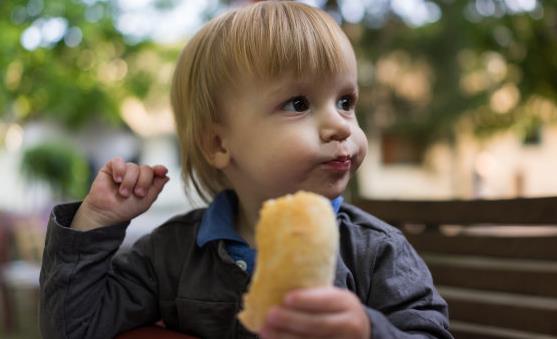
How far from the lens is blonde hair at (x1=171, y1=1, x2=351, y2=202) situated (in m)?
0.95

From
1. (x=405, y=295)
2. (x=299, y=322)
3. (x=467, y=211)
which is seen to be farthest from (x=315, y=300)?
(x=467, y=211)

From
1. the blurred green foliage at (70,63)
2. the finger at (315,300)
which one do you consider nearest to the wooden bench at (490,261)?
the finger at (315,300)

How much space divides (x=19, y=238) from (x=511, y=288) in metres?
4.61

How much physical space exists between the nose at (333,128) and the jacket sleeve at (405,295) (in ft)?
0.67

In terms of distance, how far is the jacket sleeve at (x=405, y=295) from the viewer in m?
0.86

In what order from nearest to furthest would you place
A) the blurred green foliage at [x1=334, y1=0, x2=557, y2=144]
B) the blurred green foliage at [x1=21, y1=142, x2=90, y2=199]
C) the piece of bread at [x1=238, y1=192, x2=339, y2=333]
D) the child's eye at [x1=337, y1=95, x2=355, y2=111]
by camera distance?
the piece of bread at [x1=238, y1=192, x2=339, y2=333] < the child's eye at [x1=337, y1=95, x2=355, y2=111] < the blurred green foliage at [x1=21, y1=142, x2=90, y2=199] < the blurred green foliage at [x1=334, y1=0, x2=557, y2=144]

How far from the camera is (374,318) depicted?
2.35 ft

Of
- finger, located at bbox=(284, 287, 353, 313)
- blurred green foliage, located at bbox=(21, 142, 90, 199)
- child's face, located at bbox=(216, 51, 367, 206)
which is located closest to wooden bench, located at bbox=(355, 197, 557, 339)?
child's face, located at bbox=(216, 51, 367, 206)

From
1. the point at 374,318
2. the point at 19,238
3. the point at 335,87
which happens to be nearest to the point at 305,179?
the point at 335,87

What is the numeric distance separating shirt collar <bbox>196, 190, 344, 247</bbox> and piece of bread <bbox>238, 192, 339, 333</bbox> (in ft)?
1.38

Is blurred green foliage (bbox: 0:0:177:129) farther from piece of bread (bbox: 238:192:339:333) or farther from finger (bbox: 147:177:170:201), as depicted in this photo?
piece of bread (bbox: 238:192:339:333)

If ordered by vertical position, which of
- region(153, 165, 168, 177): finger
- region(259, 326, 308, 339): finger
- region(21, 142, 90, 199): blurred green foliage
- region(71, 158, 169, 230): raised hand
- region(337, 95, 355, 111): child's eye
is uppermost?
region(337, 95, 355, 111): child's eye

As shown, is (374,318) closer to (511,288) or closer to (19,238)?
(511,288)

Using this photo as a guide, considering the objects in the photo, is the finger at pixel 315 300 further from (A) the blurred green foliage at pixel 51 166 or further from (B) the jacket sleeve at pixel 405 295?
(A) the blurred green foliage at pixel 51 166
